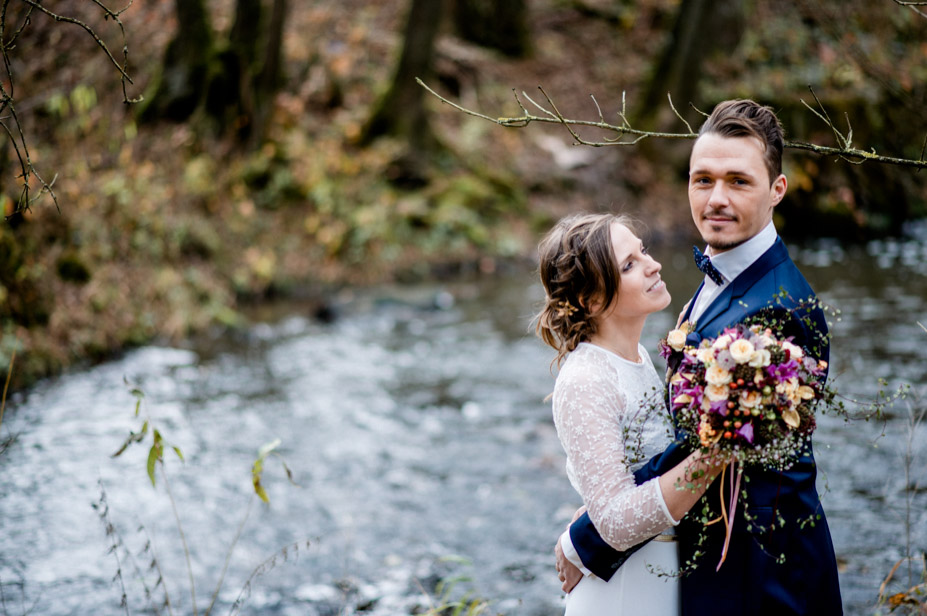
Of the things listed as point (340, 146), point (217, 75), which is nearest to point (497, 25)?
point (340, 146)

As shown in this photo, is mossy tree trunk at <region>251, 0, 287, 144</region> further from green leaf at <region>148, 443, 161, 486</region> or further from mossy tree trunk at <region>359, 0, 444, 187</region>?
green leaf at <region>148, 443, 161, 486</region>

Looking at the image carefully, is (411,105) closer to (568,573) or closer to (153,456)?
(153,456)

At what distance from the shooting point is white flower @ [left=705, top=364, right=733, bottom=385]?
1893 mm

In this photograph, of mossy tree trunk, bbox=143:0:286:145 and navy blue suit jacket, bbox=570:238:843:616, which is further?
mossy tree trunk, bbox=143:0:286:145

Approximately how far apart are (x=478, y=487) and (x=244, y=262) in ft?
22.8

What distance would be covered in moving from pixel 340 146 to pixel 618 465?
12925 mm

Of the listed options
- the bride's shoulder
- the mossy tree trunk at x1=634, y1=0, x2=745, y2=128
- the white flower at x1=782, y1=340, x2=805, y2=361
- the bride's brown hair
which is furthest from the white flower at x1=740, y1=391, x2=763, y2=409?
the mossy tree trunk at x1=634, y1=0, x2=745, y2=128

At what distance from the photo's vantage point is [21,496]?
5336mm

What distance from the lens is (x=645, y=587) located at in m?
2.35

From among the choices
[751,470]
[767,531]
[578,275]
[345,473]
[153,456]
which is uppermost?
[578,275]

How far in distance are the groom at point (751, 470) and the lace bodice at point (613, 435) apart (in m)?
0.12

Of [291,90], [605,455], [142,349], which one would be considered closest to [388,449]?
[142,349]

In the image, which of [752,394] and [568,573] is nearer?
[752,394]

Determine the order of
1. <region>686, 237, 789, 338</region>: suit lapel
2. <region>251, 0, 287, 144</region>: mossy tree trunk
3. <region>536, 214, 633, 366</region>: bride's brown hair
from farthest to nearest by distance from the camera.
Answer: <region>251, 0, 287, 144</region>: mossy tree trunk → <region>536, 214, 633, 366</region>: bride's brown hair → <region>686, 237, 789, 338</region>: suit lapel
